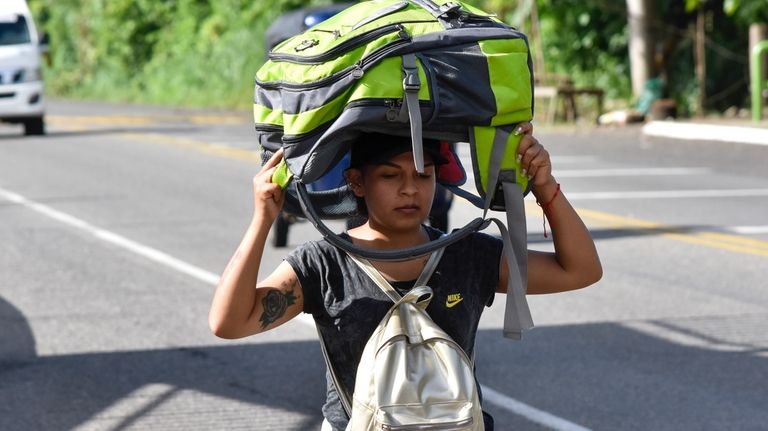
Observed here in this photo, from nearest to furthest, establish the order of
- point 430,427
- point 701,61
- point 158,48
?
point 430,427 < point 701,61 < point 158,48

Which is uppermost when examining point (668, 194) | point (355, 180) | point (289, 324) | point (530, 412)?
point (355, 180)

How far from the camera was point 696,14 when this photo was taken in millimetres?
27188

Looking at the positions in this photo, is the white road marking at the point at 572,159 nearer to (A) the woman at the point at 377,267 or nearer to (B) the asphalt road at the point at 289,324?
(B) the asphalt road at the point at 289,324

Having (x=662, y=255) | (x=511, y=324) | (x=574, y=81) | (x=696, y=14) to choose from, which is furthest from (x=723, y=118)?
(x=511, y=324)

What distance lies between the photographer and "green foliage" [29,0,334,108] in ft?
129

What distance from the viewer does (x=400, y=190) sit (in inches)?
137

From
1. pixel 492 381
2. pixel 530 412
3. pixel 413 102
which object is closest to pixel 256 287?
pixel 413 102

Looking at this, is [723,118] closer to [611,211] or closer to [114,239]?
[611,211]

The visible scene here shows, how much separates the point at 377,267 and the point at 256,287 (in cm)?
30

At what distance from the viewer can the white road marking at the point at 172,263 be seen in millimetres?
6211

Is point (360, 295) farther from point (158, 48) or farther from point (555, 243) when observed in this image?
point (158, 48)

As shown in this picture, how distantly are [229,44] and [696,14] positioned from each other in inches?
643

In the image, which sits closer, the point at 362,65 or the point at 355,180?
the point at 362,65

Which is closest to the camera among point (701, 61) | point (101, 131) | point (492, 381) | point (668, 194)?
point (492, 381)
